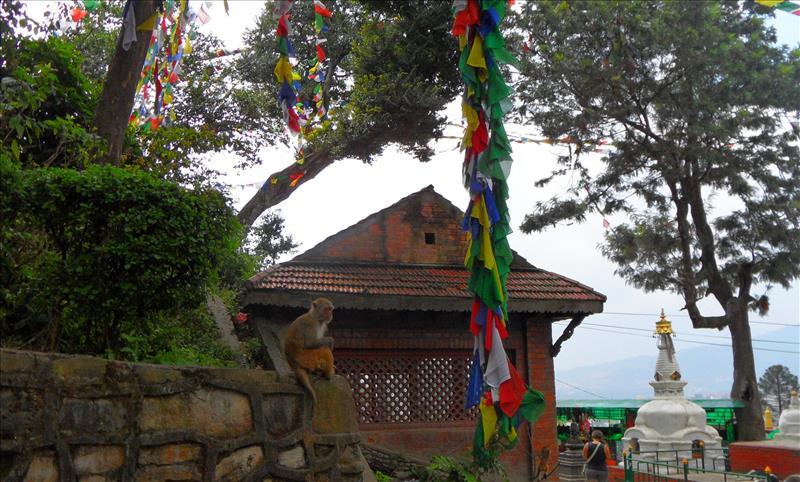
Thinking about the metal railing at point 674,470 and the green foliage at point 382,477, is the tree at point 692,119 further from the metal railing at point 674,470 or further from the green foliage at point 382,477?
the green foliage at point 382,477

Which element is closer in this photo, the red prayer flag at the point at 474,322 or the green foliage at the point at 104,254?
the green foliage at the point at 104,254

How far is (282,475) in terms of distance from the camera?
192 inches

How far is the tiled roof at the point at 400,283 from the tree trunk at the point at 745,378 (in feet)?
35.9

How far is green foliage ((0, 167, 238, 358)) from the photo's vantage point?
503cm

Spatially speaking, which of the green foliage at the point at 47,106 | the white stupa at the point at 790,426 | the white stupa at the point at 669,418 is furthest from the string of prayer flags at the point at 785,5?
the white stupa at the point at 790,426

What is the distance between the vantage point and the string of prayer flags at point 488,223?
7.23 metres

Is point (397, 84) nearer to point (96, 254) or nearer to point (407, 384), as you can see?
point (407, 384)

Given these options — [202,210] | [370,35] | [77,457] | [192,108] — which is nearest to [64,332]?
[202,210]

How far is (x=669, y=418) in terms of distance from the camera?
712 inches

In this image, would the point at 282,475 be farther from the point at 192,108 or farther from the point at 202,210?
the point at 192,108

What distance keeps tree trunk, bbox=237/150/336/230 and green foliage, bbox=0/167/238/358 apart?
1040cm

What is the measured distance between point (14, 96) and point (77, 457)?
3.36m

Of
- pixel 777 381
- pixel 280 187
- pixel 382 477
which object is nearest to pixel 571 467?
pixel 382 477

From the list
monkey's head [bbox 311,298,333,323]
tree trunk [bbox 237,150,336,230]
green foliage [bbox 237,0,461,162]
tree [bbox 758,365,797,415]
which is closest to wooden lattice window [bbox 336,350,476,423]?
monkey's head [bbox 311,298,333,323]
